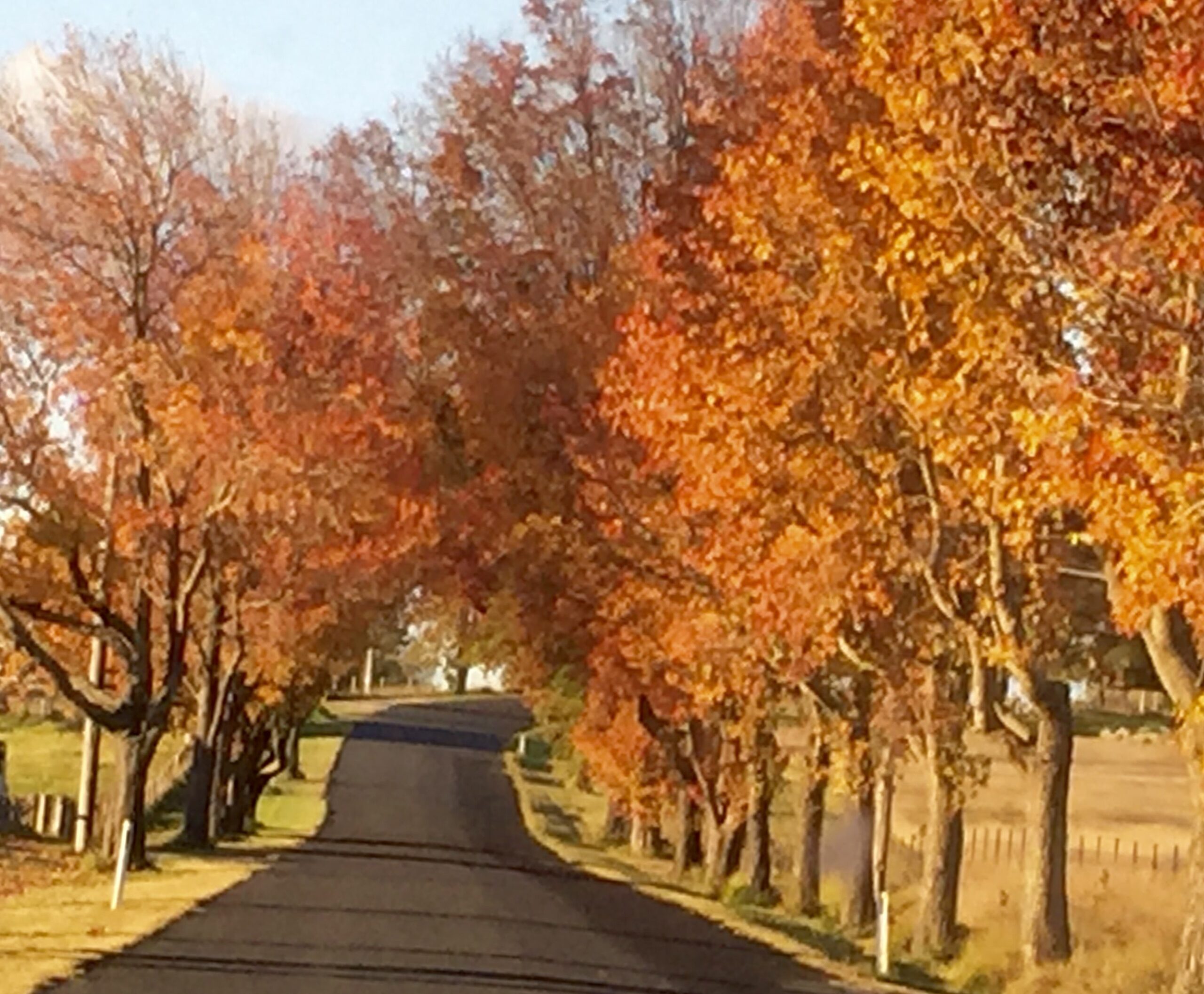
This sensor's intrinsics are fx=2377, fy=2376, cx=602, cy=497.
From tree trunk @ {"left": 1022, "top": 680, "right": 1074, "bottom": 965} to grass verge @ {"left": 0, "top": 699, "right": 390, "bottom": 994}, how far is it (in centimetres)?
1077

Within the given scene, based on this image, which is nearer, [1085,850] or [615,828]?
[1085,850]

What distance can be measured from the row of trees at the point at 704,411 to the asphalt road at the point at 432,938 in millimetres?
3703

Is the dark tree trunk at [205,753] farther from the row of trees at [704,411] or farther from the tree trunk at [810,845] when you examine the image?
the tree trunk at [810,845]

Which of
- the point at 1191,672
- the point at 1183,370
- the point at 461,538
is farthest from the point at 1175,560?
the point at 461,538

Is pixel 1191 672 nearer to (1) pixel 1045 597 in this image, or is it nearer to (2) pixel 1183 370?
(2) pixel 1183 370

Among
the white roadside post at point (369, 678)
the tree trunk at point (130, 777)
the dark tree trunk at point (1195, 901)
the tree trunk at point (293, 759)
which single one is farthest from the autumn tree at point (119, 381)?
the white roadside post at point (369, 678)

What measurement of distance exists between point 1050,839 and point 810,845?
624 inches

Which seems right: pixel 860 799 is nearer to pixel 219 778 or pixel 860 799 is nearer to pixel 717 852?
pixel 717 852

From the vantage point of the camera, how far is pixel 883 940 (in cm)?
3014

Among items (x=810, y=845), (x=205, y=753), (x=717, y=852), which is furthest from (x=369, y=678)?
(x=810, y=845)

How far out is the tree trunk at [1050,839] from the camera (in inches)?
1153

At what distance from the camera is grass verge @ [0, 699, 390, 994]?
79.4 ft

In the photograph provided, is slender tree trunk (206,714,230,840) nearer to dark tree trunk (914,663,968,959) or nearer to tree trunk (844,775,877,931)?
tree trunk (844,775,877,931)

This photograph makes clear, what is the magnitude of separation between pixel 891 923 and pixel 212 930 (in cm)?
1529
